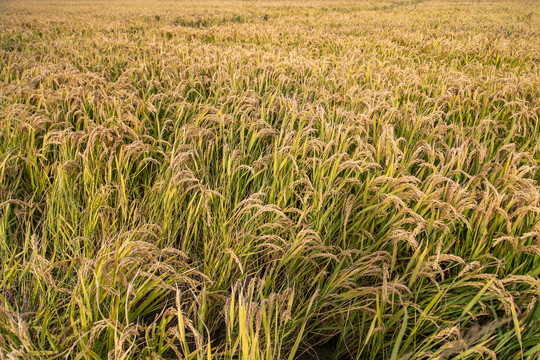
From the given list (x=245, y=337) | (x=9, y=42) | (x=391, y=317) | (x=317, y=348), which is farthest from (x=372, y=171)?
(x=9, y=42)

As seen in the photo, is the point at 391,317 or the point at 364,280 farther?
the point at 364,280

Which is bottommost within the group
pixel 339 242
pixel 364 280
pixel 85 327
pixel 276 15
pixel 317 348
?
pixel 317 348

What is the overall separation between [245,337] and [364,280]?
110cm

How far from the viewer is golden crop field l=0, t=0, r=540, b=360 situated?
1.39 m

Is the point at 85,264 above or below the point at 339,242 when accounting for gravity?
above

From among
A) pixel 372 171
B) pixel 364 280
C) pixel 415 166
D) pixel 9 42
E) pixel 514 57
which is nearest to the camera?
pixel 364 280

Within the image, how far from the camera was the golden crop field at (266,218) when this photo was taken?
4.57ft

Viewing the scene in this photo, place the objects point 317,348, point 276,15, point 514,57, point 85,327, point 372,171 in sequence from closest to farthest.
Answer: point 85,327 → point 317,348 → point 372,171 → point 514,57 → point 276,15

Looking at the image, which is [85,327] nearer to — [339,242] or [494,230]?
[339,242]

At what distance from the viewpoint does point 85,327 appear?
1.21 m

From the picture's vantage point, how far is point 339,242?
6.57 ft

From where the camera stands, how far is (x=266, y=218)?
210cm

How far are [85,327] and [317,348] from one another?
127 centimetres

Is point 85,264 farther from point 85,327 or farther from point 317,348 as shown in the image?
point 317,348
